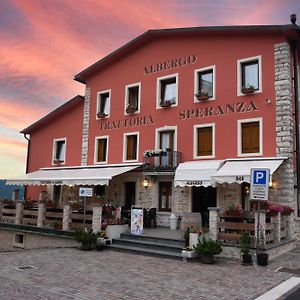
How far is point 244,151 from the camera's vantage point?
17203 millimetres

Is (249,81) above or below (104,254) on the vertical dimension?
above

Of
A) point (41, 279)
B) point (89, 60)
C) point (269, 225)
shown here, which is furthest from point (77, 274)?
point (89, 60)

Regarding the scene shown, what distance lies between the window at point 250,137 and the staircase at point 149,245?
5.66 metres


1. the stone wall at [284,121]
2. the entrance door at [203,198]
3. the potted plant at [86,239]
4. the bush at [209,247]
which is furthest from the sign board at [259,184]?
the entrance door at [203,198]

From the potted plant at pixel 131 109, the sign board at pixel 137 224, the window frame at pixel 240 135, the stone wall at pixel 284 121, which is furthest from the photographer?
the potted plant at pixel 131 109

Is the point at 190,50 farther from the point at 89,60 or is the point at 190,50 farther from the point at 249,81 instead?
the point at 89,60

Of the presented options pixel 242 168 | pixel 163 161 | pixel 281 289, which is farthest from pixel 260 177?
pixel 163 161

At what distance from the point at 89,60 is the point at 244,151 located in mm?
12200

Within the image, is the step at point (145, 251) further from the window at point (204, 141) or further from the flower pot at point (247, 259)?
the window at point (204, 141)

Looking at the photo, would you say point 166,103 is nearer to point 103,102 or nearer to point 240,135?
point 240,135

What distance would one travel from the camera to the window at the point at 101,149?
22.7m

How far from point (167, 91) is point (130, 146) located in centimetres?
376

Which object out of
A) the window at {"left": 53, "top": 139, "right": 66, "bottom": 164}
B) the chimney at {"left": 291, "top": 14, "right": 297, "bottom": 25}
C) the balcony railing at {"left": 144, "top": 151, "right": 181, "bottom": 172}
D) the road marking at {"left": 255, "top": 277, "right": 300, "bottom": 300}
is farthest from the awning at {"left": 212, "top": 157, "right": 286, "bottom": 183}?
the window at {"left": 53, "top": 139, "right": 66, "bottom": 164}

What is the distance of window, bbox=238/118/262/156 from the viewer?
16.8 m
